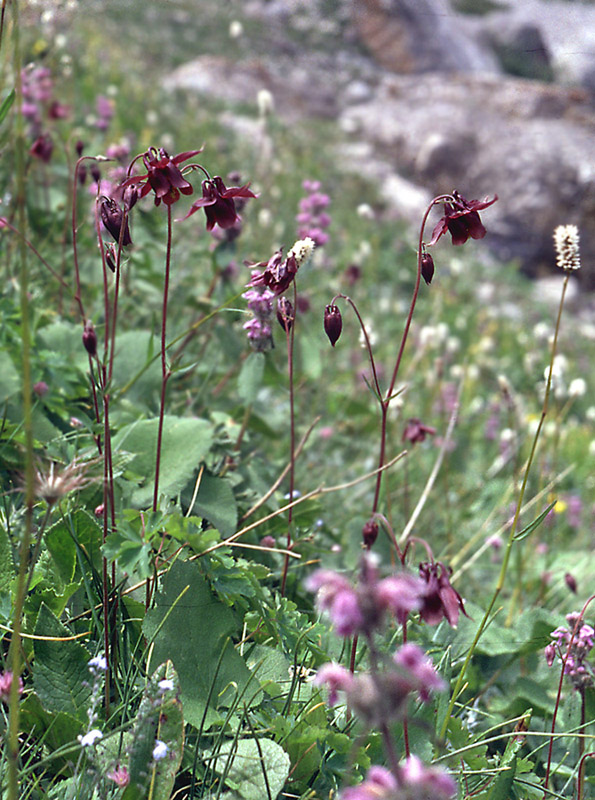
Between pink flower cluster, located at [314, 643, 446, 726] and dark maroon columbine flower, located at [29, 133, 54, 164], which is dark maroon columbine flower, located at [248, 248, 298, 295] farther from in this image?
dark maroon columbine flower, located at [29, 133, 54, 164]

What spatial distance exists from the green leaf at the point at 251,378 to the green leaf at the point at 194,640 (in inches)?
24.1

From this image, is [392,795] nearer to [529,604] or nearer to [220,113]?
[529,604]

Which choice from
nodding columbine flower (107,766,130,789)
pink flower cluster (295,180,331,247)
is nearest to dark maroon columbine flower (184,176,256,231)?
nodding columbine flower (107,766,130,789)

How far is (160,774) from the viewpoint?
30.6 inches

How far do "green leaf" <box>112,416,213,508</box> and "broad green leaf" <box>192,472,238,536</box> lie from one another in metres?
0.05

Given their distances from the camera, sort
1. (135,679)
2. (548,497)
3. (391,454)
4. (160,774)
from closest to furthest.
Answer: (160,774)
(135,679)
(391,454)
(548,497)

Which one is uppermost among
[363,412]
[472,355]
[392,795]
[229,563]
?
[392,795]

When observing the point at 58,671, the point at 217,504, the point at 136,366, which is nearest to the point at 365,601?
the point at 58,671

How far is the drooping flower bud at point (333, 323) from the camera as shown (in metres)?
0.92

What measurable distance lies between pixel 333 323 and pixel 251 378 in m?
0.63

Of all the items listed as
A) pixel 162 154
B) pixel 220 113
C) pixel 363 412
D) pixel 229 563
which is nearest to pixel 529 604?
pixel 363 412

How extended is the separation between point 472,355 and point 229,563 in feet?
11.7

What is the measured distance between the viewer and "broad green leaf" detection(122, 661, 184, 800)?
77 centimetres

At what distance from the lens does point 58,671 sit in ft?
2.98
